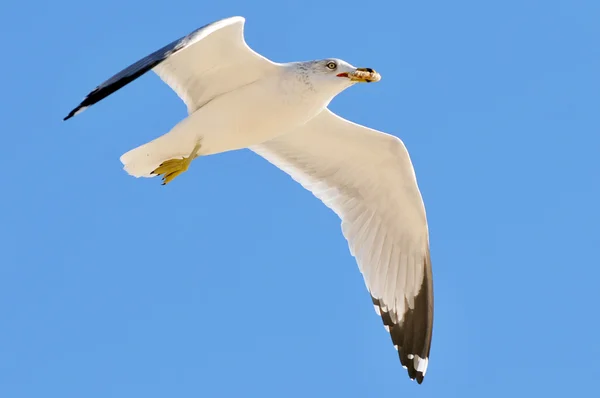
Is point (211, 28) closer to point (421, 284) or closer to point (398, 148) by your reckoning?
point (398, 148)

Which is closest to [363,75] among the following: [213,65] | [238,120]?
[238,120]

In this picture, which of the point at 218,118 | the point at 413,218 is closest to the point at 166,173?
the point at 218,118

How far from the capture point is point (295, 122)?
7473 mm

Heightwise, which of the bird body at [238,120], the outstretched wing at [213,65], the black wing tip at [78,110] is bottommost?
the black wing tip at [78,110]

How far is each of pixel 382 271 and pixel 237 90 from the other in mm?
→ 1984

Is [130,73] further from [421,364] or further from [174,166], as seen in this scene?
[421,364]

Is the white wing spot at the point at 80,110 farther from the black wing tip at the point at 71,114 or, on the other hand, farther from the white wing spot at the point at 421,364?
the white wing spot at the point at 421,364

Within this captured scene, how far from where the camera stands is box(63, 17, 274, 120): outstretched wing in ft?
23.9

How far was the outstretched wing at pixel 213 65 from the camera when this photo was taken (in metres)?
7.27

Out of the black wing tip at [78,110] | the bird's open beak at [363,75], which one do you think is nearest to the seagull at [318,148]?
the bird's open beak at [363,75]

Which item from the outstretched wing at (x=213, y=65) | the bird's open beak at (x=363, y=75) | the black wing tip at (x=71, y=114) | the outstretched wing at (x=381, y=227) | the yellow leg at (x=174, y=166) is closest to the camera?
the black wing tip at (x=71, y=114)

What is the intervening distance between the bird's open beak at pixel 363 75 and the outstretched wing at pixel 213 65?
64 centimetres

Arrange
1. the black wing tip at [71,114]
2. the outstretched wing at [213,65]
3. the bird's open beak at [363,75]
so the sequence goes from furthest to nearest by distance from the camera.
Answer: the outstretched wing at [213,65] → the bird's open beak at [363,75] → the black wing tip at [71,114]

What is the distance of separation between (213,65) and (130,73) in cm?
137
